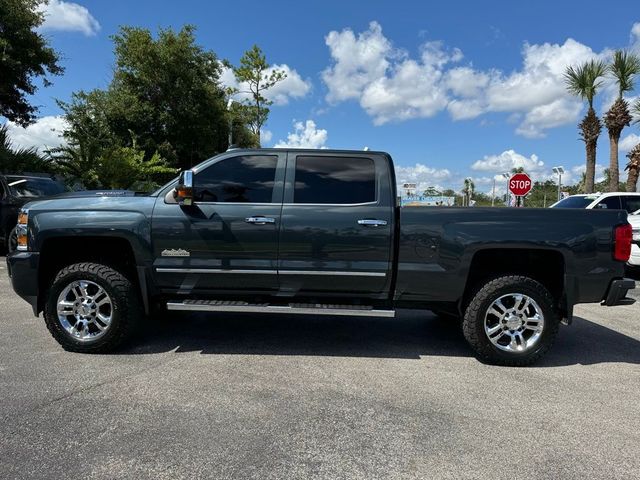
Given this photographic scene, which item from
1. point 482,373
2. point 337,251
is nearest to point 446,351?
point 482,373

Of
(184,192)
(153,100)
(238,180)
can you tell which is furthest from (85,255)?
(153,100)

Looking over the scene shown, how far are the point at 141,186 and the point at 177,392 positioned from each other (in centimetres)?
1992

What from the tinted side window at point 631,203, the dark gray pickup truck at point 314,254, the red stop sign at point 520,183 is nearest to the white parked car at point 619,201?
the tinted side window at point 631,203

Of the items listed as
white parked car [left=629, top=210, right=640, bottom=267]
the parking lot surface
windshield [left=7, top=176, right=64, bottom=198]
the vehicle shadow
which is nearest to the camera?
the parking lot surface

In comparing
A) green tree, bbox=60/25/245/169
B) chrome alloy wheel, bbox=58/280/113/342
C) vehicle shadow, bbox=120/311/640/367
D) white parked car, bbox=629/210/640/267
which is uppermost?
green tree, bbox=60/25/245/169

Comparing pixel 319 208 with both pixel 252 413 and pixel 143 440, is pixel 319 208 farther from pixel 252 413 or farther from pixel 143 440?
pixel 143 440

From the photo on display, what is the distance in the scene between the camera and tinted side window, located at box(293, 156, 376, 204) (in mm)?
4797

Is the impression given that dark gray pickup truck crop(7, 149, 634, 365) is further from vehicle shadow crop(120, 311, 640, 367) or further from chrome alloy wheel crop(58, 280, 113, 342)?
vehicle shadow crop(120, 311, 640, 367)

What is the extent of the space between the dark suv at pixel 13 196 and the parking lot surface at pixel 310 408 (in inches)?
223

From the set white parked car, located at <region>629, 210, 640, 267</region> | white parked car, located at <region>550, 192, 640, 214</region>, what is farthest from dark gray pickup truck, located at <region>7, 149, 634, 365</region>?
white parked car, located at <region>550, 192, 640, 214</region>

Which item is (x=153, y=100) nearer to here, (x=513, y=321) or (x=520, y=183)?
(x=520, y=183)

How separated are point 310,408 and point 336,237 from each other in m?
1.64

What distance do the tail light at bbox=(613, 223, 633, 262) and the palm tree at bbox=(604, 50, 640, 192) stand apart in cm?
2013

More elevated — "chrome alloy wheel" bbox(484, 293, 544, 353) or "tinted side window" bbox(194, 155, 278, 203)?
"tinted side window" bbox(194, 155, 278, 203)
